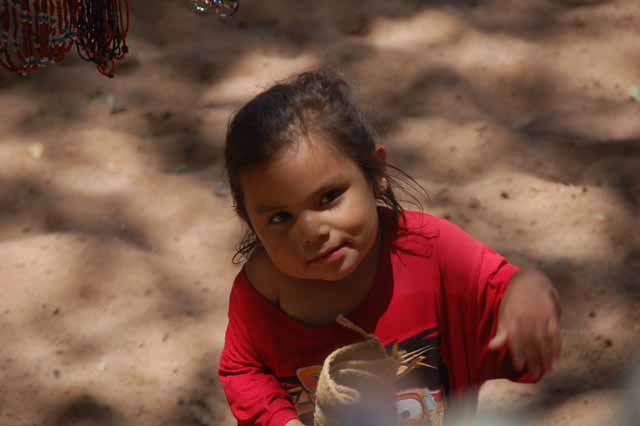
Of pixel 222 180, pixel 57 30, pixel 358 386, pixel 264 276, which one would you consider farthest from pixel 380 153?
pixel 222 180

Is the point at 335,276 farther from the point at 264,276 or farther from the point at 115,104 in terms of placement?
the point at 115,104

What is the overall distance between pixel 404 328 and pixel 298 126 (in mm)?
419

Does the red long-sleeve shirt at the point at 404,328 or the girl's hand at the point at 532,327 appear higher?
the girl's hand at the point at 532,327

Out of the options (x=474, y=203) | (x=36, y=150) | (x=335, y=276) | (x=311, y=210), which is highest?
(x=311, y=210)

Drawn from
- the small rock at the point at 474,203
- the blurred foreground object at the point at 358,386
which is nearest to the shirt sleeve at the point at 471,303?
the blurred foreground object at the point at 358,386

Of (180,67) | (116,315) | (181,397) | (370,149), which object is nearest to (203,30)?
(180,67)

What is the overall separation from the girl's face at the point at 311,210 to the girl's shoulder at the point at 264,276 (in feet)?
0.40

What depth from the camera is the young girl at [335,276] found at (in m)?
1.60

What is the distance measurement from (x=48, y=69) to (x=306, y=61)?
979mm

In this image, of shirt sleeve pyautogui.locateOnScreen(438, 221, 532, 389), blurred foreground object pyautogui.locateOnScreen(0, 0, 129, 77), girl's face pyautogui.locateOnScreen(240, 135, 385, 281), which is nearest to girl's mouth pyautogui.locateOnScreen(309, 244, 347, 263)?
girl's face pyautogui.locateOnScreen(240, 135, 385, 281)

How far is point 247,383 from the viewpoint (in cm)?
174

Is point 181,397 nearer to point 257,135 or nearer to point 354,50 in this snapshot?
point 257,135

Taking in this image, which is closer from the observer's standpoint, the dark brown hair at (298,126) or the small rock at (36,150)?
the dark brown hair at (298,126)

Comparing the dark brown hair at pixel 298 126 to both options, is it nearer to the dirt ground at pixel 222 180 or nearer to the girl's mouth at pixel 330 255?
the girl's mouth at pixel 330 255
